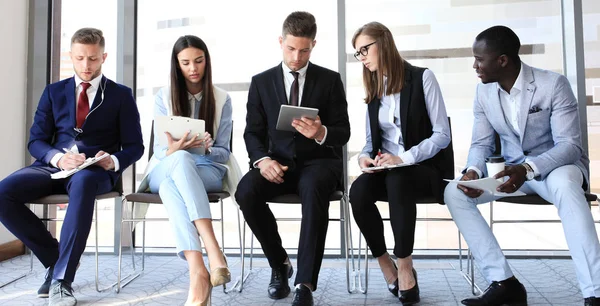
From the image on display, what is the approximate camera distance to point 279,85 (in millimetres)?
2396

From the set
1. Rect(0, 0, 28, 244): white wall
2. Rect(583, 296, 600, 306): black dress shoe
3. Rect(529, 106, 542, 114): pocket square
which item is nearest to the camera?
Rect(583, 296, 600, 306): black dress shoe

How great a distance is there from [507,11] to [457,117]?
0.77 m

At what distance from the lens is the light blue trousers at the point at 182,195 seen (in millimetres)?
1958

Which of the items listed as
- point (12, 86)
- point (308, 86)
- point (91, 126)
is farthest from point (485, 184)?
point (12, 86)

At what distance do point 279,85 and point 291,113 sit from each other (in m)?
0.36

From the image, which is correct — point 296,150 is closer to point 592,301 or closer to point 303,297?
point 303,297

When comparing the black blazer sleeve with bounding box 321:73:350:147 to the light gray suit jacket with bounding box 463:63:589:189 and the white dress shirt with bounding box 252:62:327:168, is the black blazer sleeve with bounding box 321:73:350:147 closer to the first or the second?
the white dress shirt with bounding box 252:62:327:168

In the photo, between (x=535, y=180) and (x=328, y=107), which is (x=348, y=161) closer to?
(x=328, y=107)

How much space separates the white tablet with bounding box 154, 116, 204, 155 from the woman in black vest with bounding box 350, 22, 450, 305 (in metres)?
0.77

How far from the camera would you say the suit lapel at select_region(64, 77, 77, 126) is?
2514mm

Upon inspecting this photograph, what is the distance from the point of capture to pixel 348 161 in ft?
10.9

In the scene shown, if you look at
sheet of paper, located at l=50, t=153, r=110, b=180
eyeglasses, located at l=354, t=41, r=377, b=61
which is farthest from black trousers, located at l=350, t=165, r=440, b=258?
sheet of paper, located at l=50, t=153, r=110, b=180

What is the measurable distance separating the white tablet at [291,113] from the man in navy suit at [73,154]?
0.91m

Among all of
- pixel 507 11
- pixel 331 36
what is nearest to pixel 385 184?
pixel 331 36
